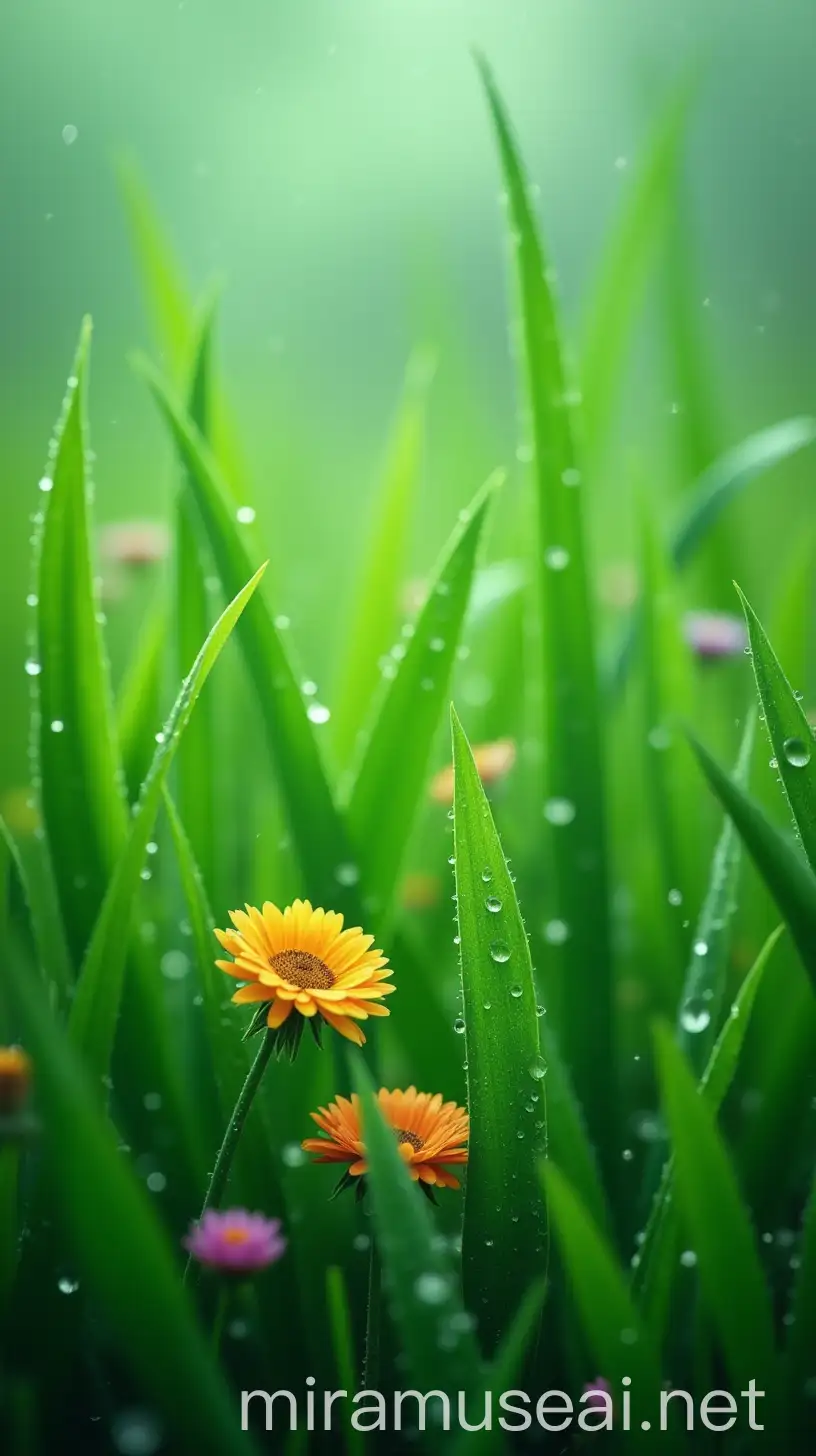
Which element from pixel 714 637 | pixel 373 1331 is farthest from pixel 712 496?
pixel 373 1331

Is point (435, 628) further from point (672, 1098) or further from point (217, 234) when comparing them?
point (217, 234)

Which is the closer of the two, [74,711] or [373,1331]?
[373,1331]

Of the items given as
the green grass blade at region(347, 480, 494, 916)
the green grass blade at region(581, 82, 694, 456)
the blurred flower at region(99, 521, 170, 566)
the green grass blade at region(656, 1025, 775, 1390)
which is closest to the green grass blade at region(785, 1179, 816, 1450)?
the green grass blade at region(656, 1025, 775, 1390)

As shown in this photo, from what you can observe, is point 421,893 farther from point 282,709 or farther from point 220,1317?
point 220,1317

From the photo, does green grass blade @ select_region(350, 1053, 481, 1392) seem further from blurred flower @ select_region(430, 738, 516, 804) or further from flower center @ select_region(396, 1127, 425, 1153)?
blurred flower @ select_region(430, 738, 516, 804)

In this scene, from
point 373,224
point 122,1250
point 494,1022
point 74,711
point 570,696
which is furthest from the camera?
point 373,224

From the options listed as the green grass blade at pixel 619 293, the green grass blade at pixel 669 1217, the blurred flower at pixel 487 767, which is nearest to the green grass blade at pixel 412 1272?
the green grass blade at pixel 669 1217

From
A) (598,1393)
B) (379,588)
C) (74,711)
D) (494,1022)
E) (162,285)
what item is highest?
(162,285)
